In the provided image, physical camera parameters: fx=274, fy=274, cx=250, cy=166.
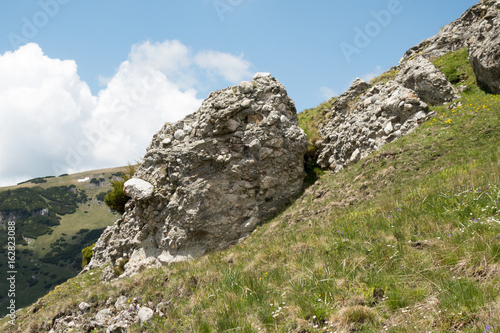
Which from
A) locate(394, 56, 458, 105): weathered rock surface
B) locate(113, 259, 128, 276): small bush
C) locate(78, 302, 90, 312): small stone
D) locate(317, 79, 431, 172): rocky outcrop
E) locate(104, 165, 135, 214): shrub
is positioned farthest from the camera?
locate(104, 165, 135, 214): shrub

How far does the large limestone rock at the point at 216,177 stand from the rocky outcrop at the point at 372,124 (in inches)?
112

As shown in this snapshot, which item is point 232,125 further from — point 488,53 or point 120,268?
point 488,53

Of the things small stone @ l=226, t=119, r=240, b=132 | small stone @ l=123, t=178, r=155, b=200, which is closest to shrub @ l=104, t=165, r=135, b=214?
small stone @ l=123, t=178, r=155, b=200

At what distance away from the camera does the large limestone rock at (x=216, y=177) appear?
18.5 metres

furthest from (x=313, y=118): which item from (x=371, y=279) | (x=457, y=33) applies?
(x=371, y=279)

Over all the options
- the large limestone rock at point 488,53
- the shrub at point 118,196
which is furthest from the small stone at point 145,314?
the large limestone rock at point 488,53

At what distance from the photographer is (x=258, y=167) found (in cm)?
1953

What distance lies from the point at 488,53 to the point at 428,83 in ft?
11.8

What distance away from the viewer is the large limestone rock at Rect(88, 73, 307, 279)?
1852 centimetres

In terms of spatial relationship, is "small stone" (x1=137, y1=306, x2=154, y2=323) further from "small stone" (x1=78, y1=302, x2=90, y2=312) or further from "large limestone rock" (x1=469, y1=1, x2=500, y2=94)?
"large limestone rock" (x1=469, y1=1, x2=500, y2=94)

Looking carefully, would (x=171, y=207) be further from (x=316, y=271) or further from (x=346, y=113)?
(x=346, y=113)

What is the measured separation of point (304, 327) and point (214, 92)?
762 inches

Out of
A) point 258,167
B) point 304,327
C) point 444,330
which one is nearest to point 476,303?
point 444,330

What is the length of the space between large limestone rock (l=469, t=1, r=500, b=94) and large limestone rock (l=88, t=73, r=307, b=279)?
12.7 m
